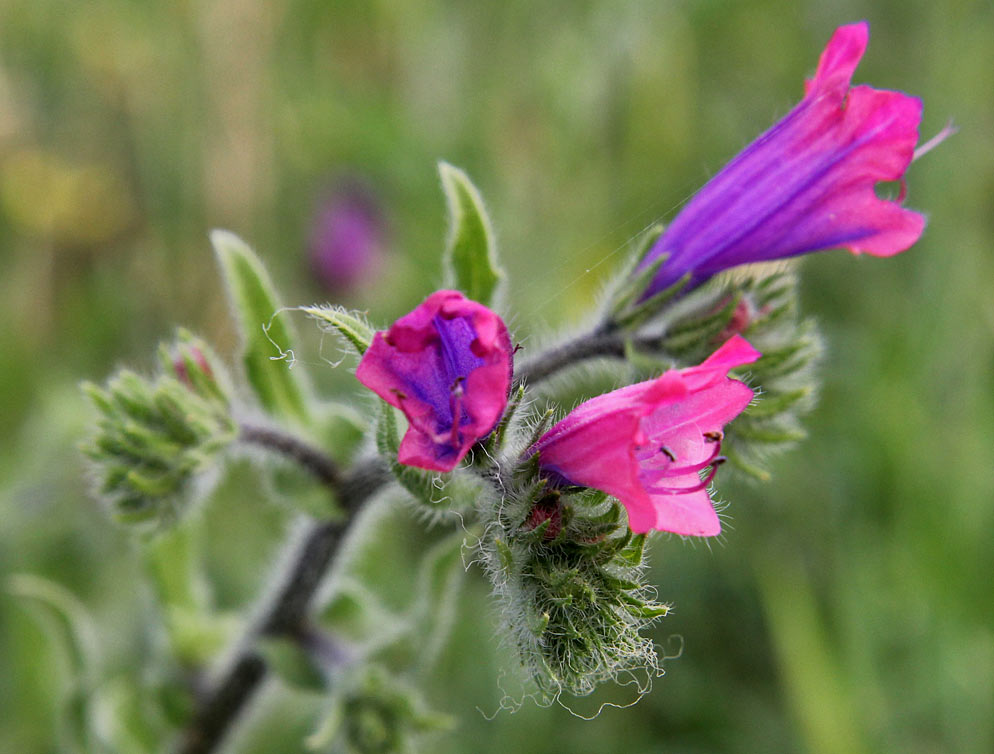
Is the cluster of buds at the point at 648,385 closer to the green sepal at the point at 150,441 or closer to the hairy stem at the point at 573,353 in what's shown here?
the hairy stem at the point at 573,353

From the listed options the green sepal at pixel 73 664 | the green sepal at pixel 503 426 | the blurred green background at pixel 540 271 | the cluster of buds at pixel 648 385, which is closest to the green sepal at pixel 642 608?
the cluster of buds at pixel 648 385

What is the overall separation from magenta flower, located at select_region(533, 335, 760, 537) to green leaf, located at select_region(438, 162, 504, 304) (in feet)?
2.21

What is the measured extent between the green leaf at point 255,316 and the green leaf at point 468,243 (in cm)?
42

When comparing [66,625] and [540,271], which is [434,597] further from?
[540,271]

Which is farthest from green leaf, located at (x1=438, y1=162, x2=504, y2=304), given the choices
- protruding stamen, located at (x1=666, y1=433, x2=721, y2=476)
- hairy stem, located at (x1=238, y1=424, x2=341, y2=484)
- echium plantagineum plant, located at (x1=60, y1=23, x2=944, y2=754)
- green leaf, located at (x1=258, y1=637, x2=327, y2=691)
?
green leaf, located at (x1=258, y1=637, x2=327, y2=691)

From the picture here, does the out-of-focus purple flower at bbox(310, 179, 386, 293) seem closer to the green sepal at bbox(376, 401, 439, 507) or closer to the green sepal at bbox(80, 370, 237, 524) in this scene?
the green sepal at bbox(80, 370, 237, 524)

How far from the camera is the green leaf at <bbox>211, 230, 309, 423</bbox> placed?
229 centimetres

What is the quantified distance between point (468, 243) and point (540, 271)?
2485mm

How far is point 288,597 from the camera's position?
2561 millimetres

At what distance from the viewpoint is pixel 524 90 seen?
5.36m

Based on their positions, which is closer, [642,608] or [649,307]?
[642,608]

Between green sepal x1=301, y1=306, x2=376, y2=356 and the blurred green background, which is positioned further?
the blurred green background

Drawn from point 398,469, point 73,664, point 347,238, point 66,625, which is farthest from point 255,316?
point 347,238

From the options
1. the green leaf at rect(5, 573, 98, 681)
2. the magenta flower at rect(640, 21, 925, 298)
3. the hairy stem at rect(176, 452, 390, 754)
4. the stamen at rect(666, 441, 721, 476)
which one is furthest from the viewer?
the green leaf at rect(5, 573, 98, 681)
